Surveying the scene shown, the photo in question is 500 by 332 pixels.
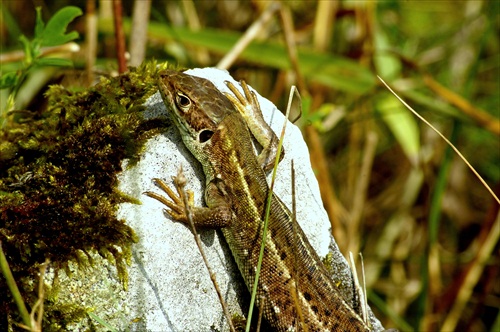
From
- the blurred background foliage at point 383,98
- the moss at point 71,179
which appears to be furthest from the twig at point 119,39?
the moss at point 71,179

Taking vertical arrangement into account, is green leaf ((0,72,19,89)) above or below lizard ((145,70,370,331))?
above

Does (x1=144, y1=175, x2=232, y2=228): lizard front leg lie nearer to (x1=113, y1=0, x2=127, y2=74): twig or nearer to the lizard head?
the lizard head

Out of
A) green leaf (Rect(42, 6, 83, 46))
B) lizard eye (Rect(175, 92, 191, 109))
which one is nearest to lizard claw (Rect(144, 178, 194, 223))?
lizard eye (Rect(175, 92, 191, 109))

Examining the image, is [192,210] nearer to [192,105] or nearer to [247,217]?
[247,217]

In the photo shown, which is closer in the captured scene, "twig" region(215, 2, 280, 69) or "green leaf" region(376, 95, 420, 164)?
"twig" region(215, 2, 280, 69)

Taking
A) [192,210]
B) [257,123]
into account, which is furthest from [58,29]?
[192,210]

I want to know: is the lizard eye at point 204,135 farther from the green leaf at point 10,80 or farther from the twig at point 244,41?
the twig at point 244,41
